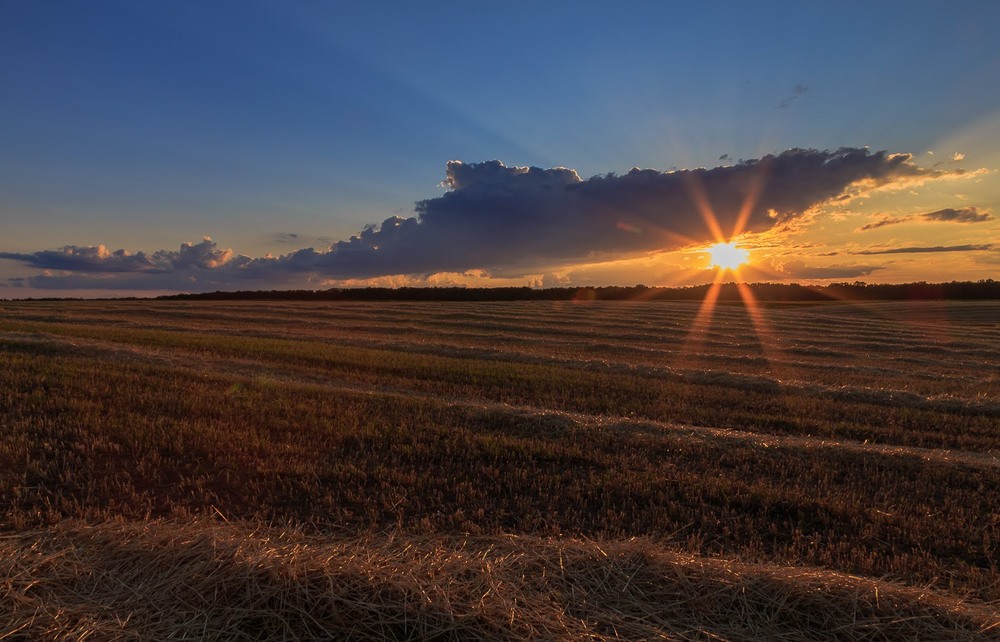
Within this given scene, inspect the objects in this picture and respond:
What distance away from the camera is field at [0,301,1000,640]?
10.2ft

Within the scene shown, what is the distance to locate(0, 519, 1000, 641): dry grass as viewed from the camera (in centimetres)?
296

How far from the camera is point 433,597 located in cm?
314

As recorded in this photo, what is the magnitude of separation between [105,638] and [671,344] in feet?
74.1

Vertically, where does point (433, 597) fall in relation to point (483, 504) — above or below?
above

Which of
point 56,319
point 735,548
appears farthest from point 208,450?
point 56,319

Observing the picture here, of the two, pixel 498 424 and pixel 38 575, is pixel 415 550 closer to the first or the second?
pixel 38 575

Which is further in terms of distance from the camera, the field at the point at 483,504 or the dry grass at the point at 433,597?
the field at the point at 483,504

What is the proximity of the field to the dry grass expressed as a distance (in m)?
0.02

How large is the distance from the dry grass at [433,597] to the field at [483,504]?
0.02 metres

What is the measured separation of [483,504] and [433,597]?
238 centimetres

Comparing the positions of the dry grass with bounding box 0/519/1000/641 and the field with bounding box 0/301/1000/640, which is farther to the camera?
the field with bounding box 0/301/1000/640

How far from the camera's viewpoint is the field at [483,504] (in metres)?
3.09

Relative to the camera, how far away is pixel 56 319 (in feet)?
94.8

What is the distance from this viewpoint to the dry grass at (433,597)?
2.96 metres
